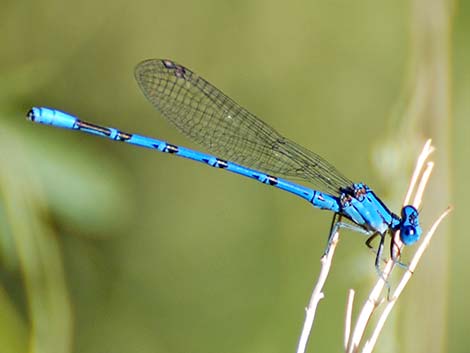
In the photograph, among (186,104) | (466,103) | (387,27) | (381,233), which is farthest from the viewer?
(387,27)

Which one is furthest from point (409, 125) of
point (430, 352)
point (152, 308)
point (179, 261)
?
point (152, 308)

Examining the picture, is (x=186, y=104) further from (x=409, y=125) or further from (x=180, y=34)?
(x=409, y=125)

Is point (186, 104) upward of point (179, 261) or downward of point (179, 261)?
upward

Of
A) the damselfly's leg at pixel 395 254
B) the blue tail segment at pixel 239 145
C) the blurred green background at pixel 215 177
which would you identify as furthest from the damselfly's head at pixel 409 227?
the blurred green background at pixel 215 177

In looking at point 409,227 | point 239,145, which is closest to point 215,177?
point 239,145

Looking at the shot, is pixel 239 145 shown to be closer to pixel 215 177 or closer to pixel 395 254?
pixel 215 177
